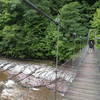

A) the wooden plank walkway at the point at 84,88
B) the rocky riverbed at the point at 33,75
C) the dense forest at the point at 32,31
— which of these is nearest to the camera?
the wooden plank walkway at the point at 84,88

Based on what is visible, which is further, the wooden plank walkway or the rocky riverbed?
the rocky riverbed

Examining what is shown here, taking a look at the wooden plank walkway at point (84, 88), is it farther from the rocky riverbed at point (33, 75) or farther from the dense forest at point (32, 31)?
the dense forest at point (32, 31)

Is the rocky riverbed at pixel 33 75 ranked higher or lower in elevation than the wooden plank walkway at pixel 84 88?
lower

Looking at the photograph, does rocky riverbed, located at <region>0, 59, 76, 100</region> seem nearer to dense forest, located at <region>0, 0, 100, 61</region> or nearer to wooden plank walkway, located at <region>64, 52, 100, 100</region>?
wooden plank walkway, located at <region>64, 52, 100, 100</region>

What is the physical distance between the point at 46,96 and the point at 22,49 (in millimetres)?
4073

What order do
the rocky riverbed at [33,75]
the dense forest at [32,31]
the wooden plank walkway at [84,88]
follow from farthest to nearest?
1. the dense forest at [32,31]
2. the rocky riverbed at [33,75]
3. the wooden plank walkway at [84,88]

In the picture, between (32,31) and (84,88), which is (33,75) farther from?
(84,88)

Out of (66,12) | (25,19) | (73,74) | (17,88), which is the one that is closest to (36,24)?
(25,19)

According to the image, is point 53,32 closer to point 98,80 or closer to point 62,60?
point 62,60

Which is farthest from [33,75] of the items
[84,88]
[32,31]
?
[84,88]

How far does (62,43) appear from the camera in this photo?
782 centimetres

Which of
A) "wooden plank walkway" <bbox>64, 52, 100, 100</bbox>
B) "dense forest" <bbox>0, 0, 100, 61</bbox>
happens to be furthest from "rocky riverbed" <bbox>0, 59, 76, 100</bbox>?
"dense forest" <bbox>0, 0, 100, 61</bbox>

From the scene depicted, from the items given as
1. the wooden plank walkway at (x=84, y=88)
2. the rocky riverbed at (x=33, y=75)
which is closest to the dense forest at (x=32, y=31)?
the rocky riverbed at (x=33, y=75)

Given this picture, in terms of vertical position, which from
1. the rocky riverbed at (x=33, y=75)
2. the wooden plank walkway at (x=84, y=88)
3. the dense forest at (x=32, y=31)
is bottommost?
the rocky riverbed at (x=33, y=75)
